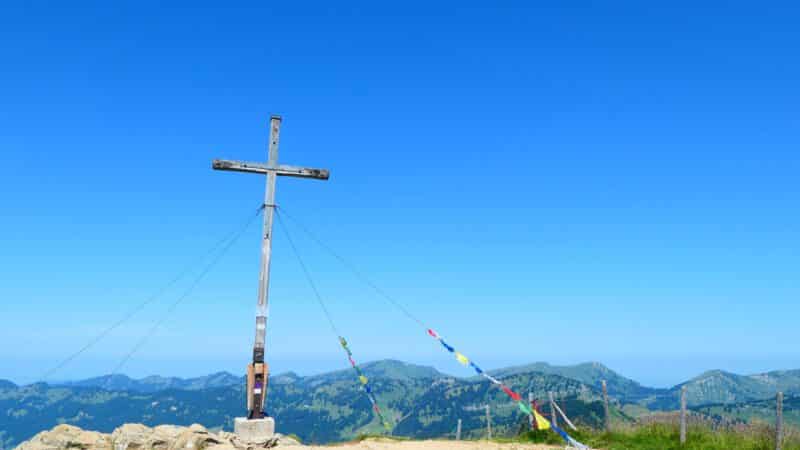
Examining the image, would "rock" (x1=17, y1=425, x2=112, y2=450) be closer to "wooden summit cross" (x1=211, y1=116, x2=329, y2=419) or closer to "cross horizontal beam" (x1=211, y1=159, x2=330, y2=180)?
"wooden summit cross" (x1=211, y1=116, x2=329, y2=419)

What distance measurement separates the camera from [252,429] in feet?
53.7

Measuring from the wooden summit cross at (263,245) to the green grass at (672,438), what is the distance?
1117 cm

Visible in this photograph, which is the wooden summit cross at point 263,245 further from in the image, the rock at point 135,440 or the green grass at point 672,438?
the green grass at point 672,438

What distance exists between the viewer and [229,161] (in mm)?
18281

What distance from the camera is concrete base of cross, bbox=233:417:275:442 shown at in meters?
16.2

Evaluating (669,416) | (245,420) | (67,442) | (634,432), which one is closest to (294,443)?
(245,420)

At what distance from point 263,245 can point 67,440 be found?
7.32 meters

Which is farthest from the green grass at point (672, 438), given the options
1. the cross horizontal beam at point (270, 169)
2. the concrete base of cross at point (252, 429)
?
the cross horizontal beam at point (270, 169)

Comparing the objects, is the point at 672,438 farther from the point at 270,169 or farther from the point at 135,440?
the point at 135,440

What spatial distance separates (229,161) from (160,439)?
8576 millimetres

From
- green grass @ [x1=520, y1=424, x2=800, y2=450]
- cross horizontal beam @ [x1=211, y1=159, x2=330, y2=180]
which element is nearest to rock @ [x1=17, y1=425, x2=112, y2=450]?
cross horizontal beam @ [x1=211, y1=159, x2=330, y2=180]

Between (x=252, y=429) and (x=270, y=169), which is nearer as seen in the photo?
(x=252, y=429)

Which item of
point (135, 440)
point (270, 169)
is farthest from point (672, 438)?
point (135, 440)

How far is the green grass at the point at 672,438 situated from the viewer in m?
20.1
